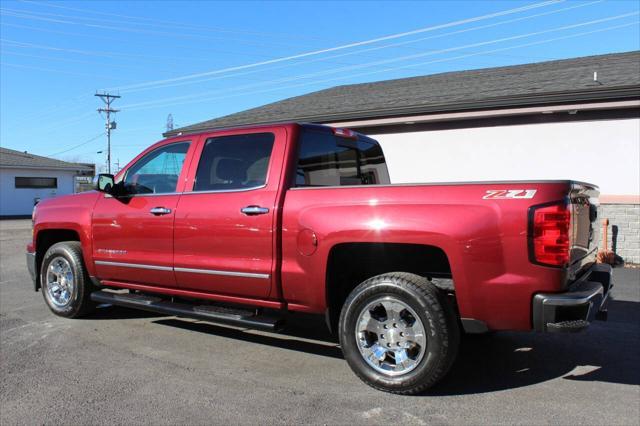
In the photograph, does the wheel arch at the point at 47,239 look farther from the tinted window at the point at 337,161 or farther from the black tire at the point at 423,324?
the black tire at the point at 423,324

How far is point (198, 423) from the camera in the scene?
3.28 meters

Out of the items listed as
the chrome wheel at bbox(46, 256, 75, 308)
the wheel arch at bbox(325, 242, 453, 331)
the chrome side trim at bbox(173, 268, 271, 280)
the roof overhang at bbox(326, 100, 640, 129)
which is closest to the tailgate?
the wheel arch at bbox(325, 242, 453, 331)

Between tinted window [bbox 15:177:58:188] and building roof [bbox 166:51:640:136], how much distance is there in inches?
857

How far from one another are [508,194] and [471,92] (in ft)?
28.5

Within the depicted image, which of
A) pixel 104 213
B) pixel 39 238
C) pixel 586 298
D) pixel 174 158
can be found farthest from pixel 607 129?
pixel 39 238

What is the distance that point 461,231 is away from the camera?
11.4ft

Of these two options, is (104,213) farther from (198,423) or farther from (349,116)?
(349,116)

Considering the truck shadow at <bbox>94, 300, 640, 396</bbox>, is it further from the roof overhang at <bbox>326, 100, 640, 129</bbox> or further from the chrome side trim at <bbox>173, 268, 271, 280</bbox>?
the roof overhang at <bbox>326, 100, 640, 129</bbox>

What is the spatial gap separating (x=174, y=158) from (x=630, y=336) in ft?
16.5

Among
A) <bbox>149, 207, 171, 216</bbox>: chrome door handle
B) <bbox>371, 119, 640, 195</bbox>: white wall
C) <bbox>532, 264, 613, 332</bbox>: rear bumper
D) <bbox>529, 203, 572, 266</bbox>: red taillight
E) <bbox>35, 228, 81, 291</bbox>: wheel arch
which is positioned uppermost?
<bbox>371, 119, 640, 195</bbox>: white wall

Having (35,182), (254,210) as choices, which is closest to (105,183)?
(254,210)

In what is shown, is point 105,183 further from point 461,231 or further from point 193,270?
point 461,231

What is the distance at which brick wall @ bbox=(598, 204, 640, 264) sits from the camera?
970cm

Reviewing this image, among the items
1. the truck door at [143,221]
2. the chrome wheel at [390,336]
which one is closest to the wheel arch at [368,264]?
the chrome wheel at [390,336]
